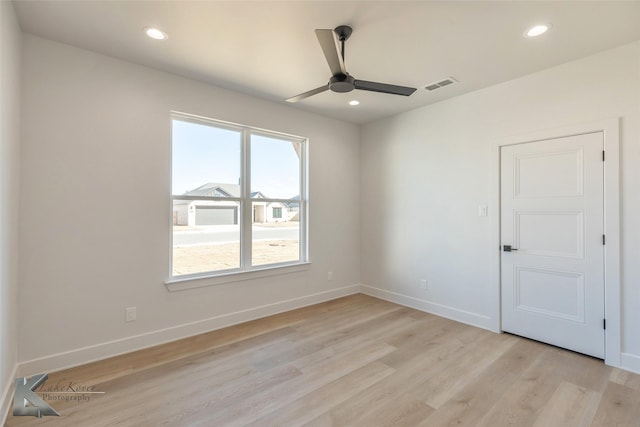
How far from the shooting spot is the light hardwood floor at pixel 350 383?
1.93 m

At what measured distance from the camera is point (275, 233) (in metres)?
4.02

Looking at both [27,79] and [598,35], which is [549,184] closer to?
[598,35]

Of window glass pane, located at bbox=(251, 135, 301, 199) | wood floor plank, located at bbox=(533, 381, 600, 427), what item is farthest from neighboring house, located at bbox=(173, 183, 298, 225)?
wood floor plank, located at bbox=(533, 381, 600, 427)

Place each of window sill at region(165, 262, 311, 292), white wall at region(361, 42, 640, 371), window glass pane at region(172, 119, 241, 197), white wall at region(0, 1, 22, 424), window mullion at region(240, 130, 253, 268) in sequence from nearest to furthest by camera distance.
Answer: white wall at region(0, 1, 22, 424) → white wall at region(361, 42, 640, 371) → window sill at region(165, 262, 311, 292) → window glass pane at region(172, 119, 241, 197) → window mullion at region(240, 130, 253, 268)

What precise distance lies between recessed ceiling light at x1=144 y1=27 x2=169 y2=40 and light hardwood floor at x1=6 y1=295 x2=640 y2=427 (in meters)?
2.77

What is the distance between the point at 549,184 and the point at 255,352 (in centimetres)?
334

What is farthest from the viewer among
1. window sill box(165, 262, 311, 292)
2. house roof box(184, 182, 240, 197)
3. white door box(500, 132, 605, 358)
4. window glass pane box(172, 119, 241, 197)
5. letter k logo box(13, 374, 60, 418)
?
house roof box(184, 182, 240, 197)

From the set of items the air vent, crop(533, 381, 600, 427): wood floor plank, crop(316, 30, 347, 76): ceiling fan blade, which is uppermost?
the air vent

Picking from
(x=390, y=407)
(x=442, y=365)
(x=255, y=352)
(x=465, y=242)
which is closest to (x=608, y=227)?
(x=465, y=242)

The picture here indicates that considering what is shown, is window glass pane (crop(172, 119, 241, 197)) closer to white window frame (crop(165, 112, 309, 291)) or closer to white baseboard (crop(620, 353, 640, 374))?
white window frame (crop(165, 112, 309, 291))

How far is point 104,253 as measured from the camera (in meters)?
2.70

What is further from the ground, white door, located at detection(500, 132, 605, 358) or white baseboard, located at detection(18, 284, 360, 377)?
white door, located at detection(500, 132, 605, 358)

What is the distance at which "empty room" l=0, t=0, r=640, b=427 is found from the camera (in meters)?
2.09

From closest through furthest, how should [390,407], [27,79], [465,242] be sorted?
[390,407]
[27,79]
[465,242]
